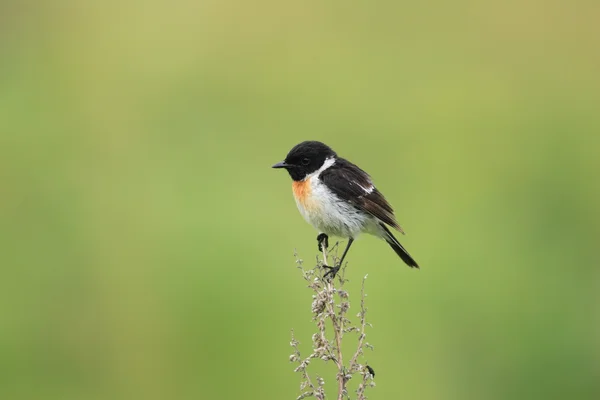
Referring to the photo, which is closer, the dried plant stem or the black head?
the dried plant stem

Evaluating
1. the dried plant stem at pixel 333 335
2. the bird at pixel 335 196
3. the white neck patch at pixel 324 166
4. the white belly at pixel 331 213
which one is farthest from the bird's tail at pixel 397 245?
the dried plant stem at pixel 333 335

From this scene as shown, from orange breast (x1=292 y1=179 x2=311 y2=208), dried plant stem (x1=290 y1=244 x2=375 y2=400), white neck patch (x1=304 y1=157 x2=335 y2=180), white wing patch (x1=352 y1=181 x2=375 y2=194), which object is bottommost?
dried plant stem (x1=290 y1=244 x2=375 y2=400)

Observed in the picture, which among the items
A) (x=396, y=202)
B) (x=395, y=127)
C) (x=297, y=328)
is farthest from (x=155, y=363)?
(x=395, y=127)

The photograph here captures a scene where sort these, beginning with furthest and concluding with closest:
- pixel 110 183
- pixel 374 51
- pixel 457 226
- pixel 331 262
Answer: pixel 374 51, pixel 110 183, pixel 457 226, pixel 331 262

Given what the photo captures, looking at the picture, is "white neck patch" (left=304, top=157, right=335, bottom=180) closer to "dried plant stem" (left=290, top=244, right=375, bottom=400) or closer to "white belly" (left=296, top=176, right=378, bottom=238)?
"white belly" (left=296, top=176, right=378, bottom=238)

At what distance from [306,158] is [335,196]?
0.38 metres

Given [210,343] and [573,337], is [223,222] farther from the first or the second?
[573,337]

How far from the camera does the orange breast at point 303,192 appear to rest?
20.4 feet

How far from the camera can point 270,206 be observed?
10.7 meters

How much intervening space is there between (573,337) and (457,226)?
2356mm

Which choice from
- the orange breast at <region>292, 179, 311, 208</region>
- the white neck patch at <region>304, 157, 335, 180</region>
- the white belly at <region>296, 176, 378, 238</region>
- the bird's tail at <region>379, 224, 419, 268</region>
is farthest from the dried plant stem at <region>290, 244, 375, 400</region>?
the bird's tail at <region>379, 224, 419, 268</region>

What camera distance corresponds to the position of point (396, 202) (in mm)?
10383

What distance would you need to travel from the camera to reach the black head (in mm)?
6293

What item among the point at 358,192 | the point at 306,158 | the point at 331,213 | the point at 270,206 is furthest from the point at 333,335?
the point at 270,206
